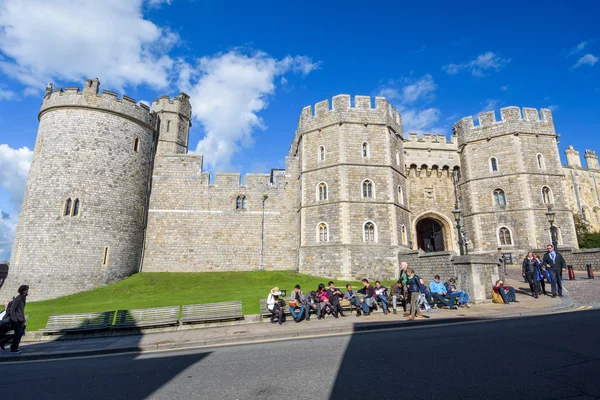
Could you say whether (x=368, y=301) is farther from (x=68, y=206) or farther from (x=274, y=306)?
(x=68, y=206)

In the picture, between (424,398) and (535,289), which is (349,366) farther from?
(535,289)

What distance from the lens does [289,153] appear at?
102 feet

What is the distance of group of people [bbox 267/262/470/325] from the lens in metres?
9.98

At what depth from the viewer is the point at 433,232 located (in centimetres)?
2653

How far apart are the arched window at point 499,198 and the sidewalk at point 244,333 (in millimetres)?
13414

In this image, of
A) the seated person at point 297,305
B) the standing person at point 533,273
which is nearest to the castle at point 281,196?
the standing person at point 533,273

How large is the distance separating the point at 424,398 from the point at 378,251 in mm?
16229

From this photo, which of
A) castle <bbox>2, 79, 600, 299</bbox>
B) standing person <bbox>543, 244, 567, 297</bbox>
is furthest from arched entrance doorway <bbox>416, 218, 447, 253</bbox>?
standing person <bbox>543, 244, 567, 297</bbox>

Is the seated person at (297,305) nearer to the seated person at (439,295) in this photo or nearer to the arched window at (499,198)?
the seated person at (439,295)

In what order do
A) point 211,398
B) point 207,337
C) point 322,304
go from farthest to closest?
point 322,304
point 207,337
point 211,398

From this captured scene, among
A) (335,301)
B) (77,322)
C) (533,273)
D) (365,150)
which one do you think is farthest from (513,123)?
(77,322)

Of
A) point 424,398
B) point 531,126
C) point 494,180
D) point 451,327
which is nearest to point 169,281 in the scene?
point 451,327

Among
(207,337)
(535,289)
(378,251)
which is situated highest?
(378,251)

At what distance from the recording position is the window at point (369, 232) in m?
19.9
